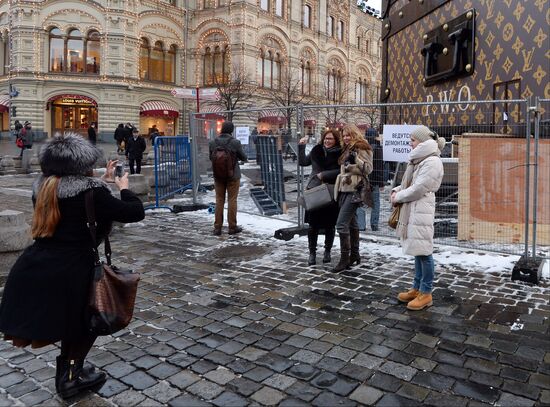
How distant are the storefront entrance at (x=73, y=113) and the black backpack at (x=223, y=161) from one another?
31.7 metres

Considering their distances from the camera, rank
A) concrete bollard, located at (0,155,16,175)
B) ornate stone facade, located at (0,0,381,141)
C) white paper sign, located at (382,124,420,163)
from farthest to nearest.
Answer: ornate stone facade, located at (0,0,381,141) → concrete bollard, located at (0,155,16,175) → white paper sign, located at (382,124,420,163)

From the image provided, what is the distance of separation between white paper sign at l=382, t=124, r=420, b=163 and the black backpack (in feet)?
7.80

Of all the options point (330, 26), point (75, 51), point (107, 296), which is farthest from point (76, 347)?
point (330, 26)

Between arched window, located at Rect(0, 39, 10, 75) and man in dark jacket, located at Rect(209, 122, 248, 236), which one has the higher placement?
arched window, located at Rect(0, 39, 10, 75)

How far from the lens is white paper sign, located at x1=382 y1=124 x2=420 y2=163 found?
290 inches

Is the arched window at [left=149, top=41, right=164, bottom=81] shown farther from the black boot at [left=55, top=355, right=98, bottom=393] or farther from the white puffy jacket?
Answer: the black boot at [left=55, top=355, right=98, bottom=393]

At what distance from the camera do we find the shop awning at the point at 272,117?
32.7ft

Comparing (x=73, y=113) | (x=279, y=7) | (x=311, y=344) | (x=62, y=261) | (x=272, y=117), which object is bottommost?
(x=311, y=344)

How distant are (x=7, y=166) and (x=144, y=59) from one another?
21.6 metres

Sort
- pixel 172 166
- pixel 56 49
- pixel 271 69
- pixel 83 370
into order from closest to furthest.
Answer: pixel 83 370 < pixel 172 166 < pixel 56 49 < pixel 271 69

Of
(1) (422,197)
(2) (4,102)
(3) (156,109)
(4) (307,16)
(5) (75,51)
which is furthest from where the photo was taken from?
(4) (307,16)

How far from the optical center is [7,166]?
63.7 feet

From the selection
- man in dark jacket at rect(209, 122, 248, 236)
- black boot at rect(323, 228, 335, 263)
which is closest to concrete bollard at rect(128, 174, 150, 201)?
man in dark jacket at rect(209, 122, 248, 236)

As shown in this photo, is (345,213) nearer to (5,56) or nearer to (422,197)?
(422,197)
